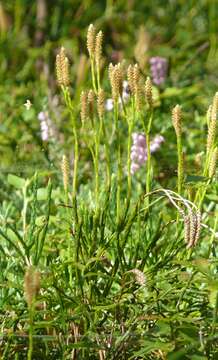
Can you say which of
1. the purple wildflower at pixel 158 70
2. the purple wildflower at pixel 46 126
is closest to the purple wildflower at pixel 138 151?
the purple wildflower at pixel 46 126

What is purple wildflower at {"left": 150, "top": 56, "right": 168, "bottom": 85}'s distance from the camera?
348cm

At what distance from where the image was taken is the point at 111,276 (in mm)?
1725

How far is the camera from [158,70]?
11.5ft

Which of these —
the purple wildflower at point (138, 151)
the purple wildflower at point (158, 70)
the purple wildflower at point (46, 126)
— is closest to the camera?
the purple wildflower at point (138, 151)

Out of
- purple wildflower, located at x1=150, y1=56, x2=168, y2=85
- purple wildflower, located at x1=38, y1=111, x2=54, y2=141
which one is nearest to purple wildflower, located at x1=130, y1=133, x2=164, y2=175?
purple wildflower, located at x1=38, y1=111, x2=54, y2=141

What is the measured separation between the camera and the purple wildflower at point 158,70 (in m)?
3.48

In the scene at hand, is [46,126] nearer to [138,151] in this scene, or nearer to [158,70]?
[138,151]

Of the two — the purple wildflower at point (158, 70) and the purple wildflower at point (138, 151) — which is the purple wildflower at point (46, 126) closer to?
the purple wildflower at point (138, 151)

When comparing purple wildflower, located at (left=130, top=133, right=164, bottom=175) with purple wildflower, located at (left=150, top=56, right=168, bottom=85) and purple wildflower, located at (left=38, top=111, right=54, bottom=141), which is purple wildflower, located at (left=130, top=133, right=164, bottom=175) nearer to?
purple wildflower, located at (left=38, top=111, right=54, bottom=141)

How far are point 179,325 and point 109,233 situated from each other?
335 millimetres

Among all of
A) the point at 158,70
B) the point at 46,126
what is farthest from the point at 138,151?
the point at 158,70

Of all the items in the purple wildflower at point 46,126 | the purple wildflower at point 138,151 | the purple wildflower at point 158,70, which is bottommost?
the purple wildflower at point 138,151

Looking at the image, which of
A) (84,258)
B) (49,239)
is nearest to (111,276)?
(84,258)

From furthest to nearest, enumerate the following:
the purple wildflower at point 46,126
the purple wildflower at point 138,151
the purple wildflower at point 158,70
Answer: the purple wildflower at point 158,70
the purple wildflower at point 46,126
the purple wildflower at point 138,151
